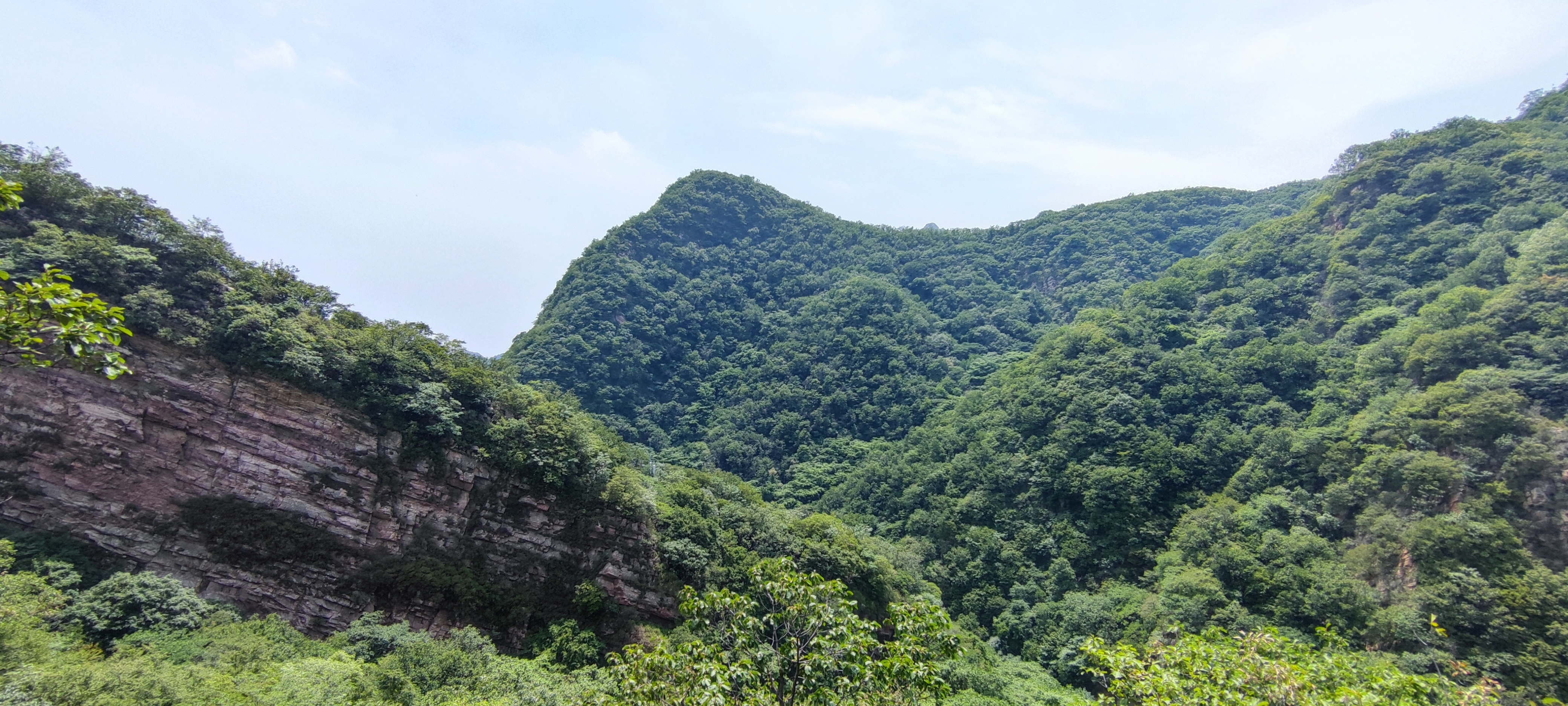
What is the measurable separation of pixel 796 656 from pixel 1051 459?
Result: 133 ft

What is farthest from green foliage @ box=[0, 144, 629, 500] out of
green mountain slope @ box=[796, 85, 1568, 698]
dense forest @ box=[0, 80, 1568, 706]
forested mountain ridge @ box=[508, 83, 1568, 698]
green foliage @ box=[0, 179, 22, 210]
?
green mountain slope @ box=[796, 85, 1568, 698]

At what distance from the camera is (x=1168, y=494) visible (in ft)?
132

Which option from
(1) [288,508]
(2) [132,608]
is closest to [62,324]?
(2) [132,608]

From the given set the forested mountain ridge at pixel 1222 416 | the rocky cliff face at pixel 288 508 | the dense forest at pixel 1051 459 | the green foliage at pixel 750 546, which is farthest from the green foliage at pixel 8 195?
the forested mountain ridge at pixel 1222 416

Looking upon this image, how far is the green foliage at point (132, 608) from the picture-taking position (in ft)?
60.4

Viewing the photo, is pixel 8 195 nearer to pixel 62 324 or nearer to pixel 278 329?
pixel 62 324

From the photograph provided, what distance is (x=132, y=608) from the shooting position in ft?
63.1

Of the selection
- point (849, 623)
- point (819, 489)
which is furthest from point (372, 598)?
point (819, 489)

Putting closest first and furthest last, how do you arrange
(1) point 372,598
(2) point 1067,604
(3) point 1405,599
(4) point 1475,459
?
1. (1) point 372,598
2. (3) point 1405,599
3. (4) point 1475,459
4. (2) point 1067,604

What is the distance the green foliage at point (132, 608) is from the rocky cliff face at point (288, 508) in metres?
1.93

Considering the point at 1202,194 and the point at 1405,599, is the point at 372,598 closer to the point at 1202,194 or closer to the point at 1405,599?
the point at 1405,599

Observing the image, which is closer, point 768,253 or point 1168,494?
point 1168,494

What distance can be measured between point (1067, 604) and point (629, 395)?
47.1 meters

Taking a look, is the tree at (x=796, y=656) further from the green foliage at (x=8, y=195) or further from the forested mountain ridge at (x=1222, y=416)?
the forested mountain ridge at (x=1222, y=416)
